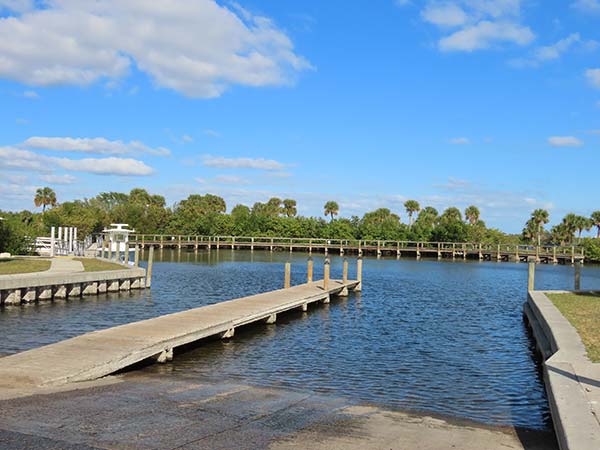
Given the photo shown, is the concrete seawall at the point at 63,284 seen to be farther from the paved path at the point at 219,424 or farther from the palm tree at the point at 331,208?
the palm tree at the point at 331,208

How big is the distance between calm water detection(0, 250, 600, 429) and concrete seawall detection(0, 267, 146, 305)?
0.89 m

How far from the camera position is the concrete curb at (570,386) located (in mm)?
7262

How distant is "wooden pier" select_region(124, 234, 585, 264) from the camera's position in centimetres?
8062

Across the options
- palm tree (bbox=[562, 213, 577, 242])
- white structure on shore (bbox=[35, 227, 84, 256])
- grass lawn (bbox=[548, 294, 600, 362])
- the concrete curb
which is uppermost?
palm tree (bbox=[562, 213, 577, 242])

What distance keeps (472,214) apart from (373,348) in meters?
104

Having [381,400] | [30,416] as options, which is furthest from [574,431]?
[30,416]

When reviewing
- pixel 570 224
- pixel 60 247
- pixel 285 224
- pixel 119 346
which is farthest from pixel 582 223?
pixel 119 346

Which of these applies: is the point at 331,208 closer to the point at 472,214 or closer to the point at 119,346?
the point at 472,214

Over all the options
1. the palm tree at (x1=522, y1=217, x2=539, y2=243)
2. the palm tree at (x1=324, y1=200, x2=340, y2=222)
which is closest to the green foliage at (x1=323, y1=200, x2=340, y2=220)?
the palm tree at (x1=324, y1=200, x2=340, y2=222)

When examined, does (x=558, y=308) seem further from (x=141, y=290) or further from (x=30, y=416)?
(x=141, y=290)

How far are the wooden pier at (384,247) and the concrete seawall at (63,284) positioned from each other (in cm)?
5295

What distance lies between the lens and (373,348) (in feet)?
56.6

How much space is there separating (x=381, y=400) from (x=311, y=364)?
11.3ft

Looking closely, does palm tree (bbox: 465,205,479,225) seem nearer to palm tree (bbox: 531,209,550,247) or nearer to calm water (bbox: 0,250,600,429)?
palm tree (bbox: 531,209,550,247)
